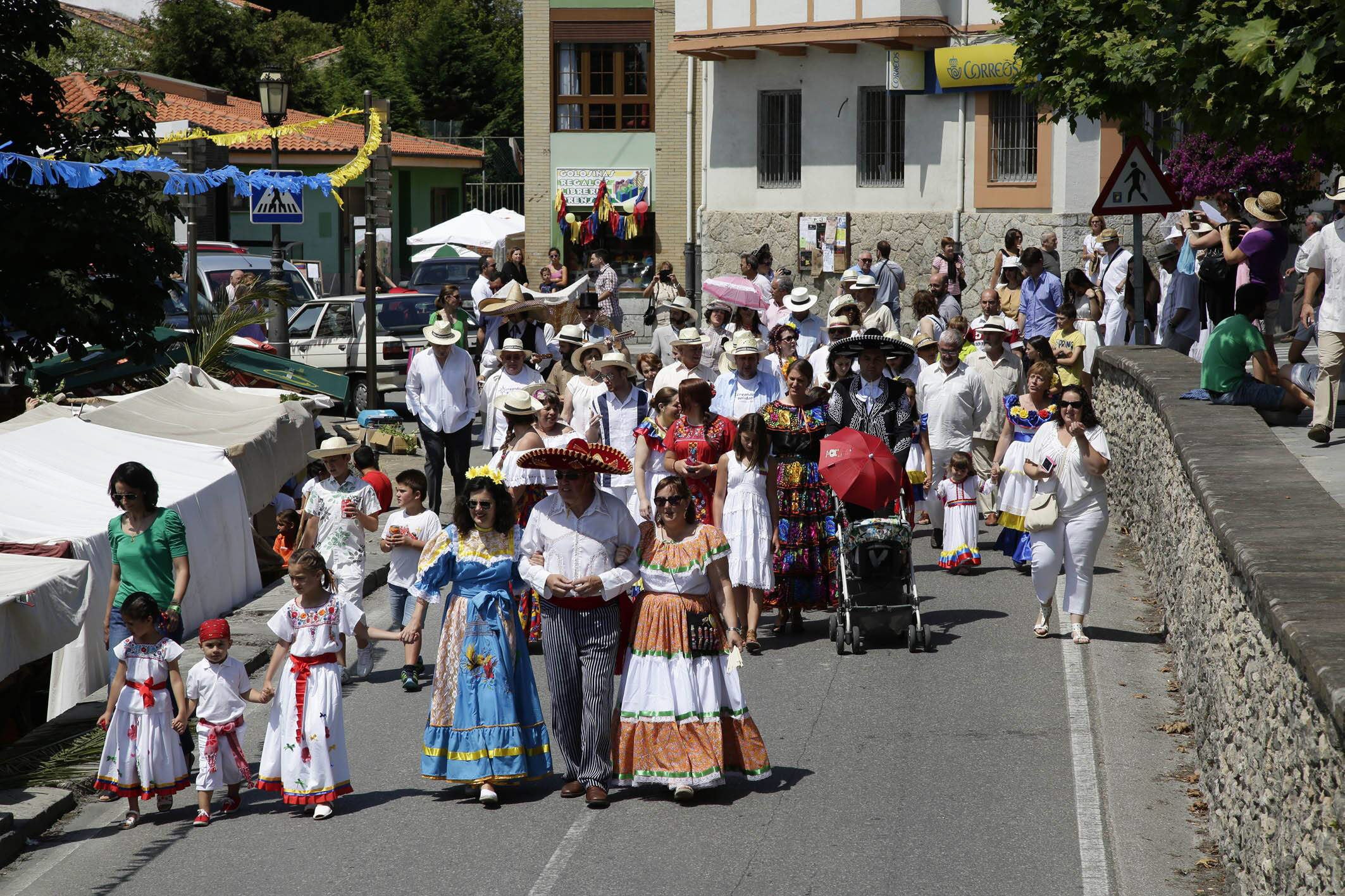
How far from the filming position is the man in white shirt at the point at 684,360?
13.4m

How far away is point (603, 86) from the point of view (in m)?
38.7

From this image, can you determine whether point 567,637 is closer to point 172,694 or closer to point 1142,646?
point 172,694

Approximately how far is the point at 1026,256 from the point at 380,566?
9.00m

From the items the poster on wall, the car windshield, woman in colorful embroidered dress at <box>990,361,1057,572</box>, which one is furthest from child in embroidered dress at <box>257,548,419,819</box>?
the car windshield

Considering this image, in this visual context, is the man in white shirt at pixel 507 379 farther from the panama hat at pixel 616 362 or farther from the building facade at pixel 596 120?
the building facade at pixel 596 120

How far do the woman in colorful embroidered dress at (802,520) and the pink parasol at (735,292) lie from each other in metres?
6.53

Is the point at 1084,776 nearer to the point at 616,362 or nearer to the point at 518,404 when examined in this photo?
the point at 518,404

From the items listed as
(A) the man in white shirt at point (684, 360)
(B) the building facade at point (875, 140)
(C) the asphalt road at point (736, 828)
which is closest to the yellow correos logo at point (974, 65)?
(B) the building facade at point (875, 140)

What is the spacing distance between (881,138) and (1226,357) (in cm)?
2148

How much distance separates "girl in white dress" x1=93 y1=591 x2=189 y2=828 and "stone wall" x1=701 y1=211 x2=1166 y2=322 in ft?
76.4

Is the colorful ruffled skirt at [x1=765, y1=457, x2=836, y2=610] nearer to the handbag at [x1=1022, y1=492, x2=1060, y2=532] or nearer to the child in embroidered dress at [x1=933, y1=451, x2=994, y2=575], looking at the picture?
the handbag at [x1=1022, y1=492, x2=1060, y2=532]

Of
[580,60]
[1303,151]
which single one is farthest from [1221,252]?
[580,60]

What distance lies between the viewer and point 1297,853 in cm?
527

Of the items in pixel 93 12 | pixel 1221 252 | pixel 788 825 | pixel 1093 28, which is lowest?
pixel 788 825
